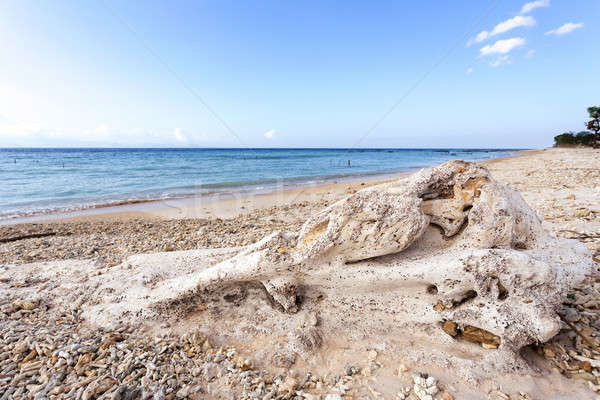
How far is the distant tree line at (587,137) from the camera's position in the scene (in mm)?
36094

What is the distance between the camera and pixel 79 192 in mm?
13898

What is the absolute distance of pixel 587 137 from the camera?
40.4 meters

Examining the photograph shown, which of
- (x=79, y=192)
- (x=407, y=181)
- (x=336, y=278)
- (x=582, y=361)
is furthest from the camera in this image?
(x=79, y=192)

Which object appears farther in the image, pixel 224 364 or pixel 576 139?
pixel 576 139

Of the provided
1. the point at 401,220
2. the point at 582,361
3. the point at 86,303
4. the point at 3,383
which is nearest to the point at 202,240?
the point at 86,303

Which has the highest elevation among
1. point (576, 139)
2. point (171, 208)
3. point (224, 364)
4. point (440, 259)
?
point (576, 139)

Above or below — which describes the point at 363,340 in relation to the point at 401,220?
below

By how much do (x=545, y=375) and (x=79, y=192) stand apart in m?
17.8

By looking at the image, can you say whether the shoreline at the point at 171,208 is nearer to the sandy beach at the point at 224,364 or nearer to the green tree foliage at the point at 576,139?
the sandy beach at the point at 224,364

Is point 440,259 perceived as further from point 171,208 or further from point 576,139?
point 576,139

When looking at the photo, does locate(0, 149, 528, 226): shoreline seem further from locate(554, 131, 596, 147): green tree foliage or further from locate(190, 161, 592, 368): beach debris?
locate(554, 131, 596, 147): green tree foliage

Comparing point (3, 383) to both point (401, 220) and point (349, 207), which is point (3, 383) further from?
point (401, 220)

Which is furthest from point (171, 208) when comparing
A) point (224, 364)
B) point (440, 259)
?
point (440, 259)

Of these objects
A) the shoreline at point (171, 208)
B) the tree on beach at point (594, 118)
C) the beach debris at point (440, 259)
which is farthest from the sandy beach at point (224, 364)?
the tree on beach at point (594, 118)
